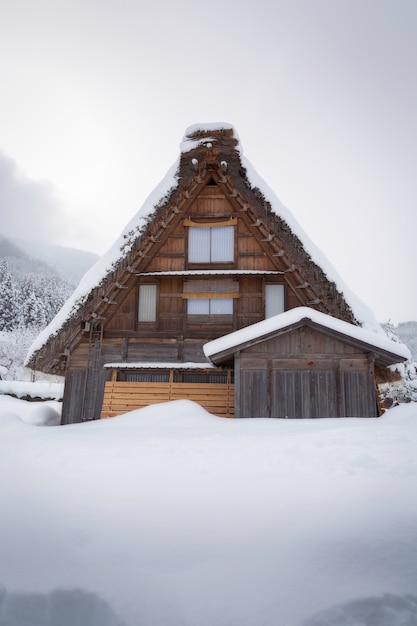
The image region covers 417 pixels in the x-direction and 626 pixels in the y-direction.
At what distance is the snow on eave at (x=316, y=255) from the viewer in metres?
11.3

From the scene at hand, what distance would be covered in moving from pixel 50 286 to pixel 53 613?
56.2 meters

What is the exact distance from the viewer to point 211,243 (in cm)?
1270

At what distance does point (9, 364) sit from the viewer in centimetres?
4081

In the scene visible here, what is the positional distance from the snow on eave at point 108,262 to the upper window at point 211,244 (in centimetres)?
137

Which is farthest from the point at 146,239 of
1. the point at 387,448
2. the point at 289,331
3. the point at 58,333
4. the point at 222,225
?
the point at 387,448

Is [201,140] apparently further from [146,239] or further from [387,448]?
[387,448]

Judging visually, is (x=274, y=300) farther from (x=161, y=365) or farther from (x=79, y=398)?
(x=79, y=398)

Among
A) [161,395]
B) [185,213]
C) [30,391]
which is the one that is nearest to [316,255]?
[185,213]

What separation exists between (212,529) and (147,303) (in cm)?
944

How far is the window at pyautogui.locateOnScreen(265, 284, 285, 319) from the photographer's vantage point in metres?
12.1

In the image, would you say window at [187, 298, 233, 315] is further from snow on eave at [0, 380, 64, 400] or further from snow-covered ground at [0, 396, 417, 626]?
snow on eave at [0, 380, 64, 400]

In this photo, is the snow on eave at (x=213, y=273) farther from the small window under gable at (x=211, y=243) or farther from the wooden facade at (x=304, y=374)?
the wooden facade at (x=304, y=374)

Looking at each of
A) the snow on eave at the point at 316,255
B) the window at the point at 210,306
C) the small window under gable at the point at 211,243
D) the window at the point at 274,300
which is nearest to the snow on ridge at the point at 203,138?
the snow on eave at the point at 316,255

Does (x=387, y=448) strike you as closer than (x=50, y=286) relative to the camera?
Yes
